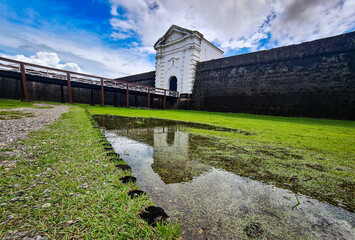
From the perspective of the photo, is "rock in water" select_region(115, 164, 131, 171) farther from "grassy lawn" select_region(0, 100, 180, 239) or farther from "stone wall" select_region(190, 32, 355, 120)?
"stone wall" select_region(190, 32, 355, 120)

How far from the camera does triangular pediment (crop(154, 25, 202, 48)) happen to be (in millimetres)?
17516

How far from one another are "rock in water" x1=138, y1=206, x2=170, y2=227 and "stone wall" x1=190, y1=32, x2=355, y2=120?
42.6ft

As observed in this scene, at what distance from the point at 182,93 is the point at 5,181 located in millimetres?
17562

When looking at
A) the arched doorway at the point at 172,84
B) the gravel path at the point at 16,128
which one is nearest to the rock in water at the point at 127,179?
the gravel path at the point at 16,128

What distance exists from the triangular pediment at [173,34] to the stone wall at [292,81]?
5792mm

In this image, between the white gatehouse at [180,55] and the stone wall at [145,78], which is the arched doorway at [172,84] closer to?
the white gatehouse at [180,55]

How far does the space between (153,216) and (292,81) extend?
13736mm

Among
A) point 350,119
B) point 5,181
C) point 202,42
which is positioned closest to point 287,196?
point 5,181

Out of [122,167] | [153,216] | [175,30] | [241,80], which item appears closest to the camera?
A: [153,216]

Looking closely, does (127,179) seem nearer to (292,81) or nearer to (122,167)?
(122,167)

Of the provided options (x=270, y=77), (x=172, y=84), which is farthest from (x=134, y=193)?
(x=172, y=84)

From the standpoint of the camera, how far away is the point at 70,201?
936mm

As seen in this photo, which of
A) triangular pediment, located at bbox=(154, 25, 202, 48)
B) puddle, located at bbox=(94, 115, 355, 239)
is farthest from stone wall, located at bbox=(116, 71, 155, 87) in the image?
puddle, located at bbox=(94, 115, 355, 239)

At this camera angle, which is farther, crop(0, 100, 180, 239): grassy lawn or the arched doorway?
the arched doorway
